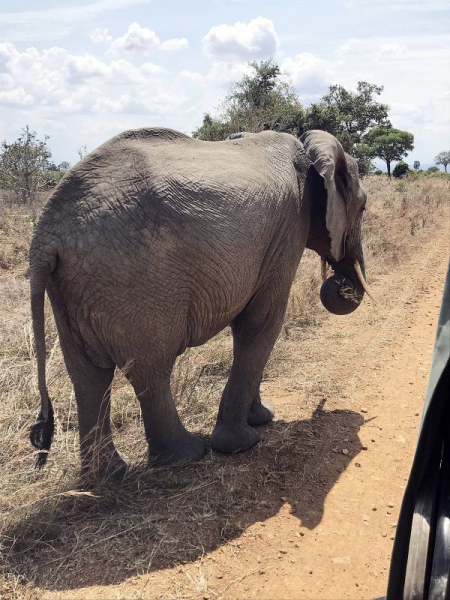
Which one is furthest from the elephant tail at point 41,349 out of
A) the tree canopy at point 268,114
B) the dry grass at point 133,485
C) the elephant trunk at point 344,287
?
the tree canopy at point 268,114

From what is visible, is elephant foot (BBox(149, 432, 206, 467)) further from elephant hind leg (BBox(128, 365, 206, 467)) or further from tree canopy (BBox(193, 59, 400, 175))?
tree canopy (BBox(193, 59, 400, 175))

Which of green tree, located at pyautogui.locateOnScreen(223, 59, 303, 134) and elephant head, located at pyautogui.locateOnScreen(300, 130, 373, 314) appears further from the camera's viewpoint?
green tree, located at pyautogui.locateOnScreen(223, 59, 303, 134)

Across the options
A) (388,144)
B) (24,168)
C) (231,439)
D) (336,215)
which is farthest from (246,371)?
(388,144)

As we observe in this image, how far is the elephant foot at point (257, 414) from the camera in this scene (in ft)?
15.0

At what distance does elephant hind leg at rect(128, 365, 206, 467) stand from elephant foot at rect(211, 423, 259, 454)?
145mm

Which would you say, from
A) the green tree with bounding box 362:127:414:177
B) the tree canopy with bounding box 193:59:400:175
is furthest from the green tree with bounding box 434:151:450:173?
the tree canopy with bounding box 193:59:400:175

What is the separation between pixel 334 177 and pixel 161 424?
2.35 meters

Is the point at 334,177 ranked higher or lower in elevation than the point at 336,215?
higher

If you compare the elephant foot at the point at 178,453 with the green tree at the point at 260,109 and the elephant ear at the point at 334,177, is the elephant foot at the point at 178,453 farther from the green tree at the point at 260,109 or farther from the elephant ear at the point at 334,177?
the green tree at the point at 260,109

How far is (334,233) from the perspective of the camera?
4.41m

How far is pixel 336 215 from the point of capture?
4.40 metres

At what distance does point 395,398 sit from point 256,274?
6.81ft

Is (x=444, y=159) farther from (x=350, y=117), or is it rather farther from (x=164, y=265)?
(x=164, y=265)

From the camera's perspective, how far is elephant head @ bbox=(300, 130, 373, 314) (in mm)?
4258
